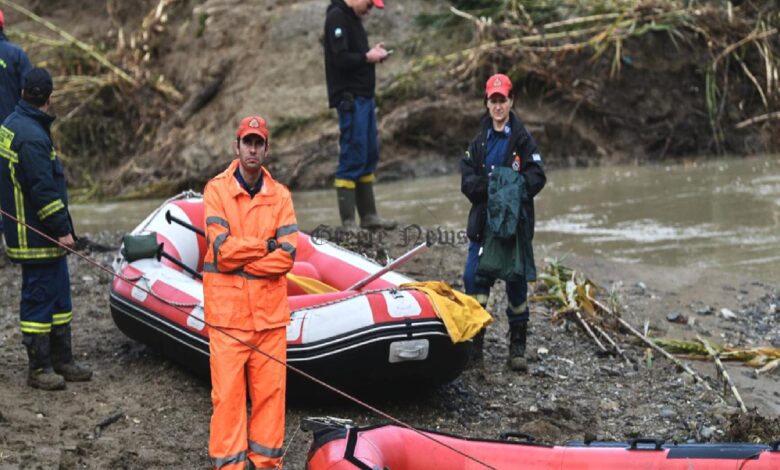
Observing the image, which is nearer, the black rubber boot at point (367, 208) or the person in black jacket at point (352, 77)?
the person in black jacket at point (352, 77)

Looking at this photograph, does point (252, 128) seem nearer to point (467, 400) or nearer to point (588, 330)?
point (467, 400)

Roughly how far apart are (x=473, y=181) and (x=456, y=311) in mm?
910

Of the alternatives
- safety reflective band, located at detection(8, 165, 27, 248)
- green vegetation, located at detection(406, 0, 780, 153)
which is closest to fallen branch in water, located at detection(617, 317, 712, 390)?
safety reflective band, located at detection(8, 165, 27, 248)

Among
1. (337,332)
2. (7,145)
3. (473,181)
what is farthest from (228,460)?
(473,181)

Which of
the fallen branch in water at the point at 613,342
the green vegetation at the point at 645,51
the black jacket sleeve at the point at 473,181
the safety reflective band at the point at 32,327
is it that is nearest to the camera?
the safety reflective band at the point at 32,327

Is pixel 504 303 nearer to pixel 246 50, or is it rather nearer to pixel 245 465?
pixel 245 465

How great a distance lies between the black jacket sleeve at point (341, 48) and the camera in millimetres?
8969

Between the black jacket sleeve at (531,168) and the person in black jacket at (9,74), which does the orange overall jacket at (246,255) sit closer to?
the black jacket sleeve at (531,168)

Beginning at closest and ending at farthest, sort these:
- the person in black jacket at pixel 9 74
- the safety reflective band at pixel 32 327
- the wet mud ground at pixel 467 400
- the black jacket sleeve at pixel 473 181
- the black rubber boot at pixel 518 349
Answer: the wet mud ground at pixel 467 400 < the safety reflective band at pixel 32 327 < the black jacket sleeve at pixel 473 181 < the black rubber boot at pixel 518 349 < the person in black jacket at pixel 9 74

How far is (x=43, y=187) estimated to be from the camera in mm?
6090

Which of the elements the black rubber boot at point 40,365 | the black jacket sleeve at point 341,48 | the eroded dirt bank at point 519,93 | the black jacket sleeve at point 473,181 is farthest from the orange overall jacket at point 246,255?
the eroded dirt bank at point 519,93

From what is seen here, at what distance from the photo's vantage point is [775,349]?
24.9 feet

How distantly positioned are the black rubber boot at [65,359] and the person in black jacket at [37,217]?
0.31 feet

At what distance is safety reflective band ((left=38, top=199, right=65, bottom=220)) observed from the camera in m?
6.11
